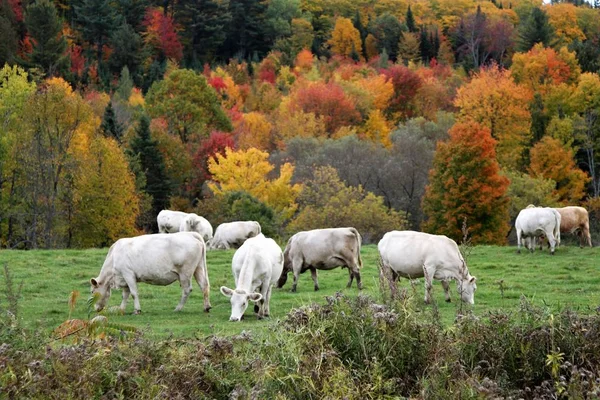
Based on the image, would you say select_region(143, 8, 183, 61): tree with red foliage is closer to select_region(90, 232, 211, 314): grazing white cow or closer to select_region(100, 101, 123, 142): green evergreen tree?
select_region(100, 101, 123, 142): green evergreen tree

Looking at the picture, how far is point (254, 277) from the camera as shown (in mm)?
15641

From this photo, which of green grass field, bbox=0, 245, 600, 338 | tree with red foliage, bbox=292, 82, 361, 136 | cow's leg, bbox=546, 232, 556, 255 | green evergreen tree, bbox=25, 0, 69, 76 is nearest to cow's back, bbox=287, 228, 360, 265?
green grass field, bbox=0, 245, 600, 338

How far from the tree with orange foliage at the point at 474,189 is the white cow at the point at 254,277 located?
31505 millimetres

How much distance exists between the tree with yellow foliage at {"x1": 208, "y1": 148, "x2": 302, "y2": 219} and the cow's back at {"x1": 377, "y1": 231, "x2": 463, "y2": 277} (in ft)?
114

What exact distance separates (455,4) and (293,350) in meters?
160

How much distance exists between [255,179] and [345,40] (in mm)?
84888

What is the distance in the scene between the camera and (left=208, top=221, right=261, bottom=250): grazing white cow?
3284 centimetres

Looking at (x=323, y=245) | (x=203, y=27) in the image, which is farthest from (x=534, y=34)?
(x=323, y=245)

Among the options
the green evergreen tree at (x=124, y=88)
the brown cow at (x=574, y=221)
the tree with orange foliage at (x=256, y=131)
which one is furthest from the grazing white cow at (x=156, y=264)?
the green evergreen tree at (x=124, y=88)

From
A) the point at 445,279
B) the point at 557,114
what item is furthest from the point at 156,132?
the point at 445,279

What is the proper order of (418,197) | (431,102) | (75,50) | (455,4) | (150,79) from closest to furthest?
(418,197) < (431,102) < (150,79) < (75,50) < (455,4)

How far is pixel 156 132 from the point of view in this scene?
6316 centimetres

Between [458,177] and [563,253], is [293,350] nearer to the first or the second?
[563,253]

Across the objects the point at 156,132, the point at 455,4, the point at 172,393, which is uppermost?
the point at 455,4
